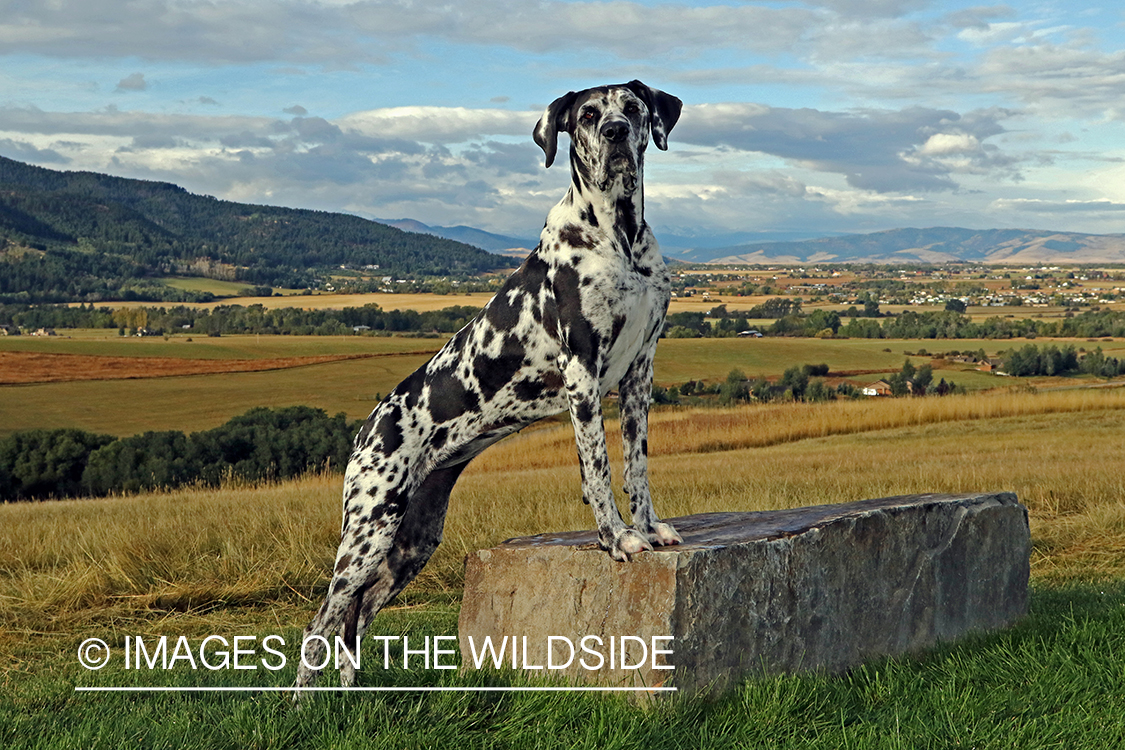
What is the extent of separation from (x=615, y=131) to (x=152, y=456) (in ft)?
87.4

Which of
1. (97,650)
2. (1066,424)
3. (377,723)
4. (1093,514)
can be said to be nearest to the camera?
(377,723)

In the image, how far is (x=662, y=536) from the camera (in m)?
5.61

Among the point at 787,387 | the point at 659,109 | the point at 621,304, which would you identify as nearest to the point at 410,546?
the point at 621,304

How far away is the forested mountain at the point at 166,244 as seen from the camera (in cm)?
11356

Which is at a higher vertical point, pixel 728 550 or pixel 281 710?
pixel 728 550

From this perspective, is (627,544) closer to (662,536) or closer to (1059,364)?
(662,536)

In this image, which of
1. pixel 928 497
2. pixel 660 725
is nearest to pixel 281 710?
pixel 660 725

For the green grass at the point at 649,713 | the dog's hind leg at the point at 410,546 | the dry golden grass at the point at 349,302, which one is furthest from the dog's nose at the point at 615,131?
the dry golden grass at the point at 349,302

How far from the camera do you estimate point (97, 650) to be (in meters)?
7.80

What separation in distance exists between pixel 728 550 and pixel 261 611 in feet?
17.1

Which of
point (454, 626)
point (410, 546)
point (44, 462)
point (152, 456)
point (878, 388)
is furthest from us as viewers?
point (878, 388)

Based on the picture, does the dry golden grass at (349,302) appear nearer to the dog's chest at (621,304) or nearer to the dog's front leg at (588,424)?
the dog's chest at (621,304)

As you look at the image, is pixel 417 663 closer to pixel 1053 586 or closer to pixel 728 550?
pixel 728 550

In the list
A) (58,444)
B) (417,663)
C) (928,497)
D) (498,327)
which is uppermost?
(498,327)
